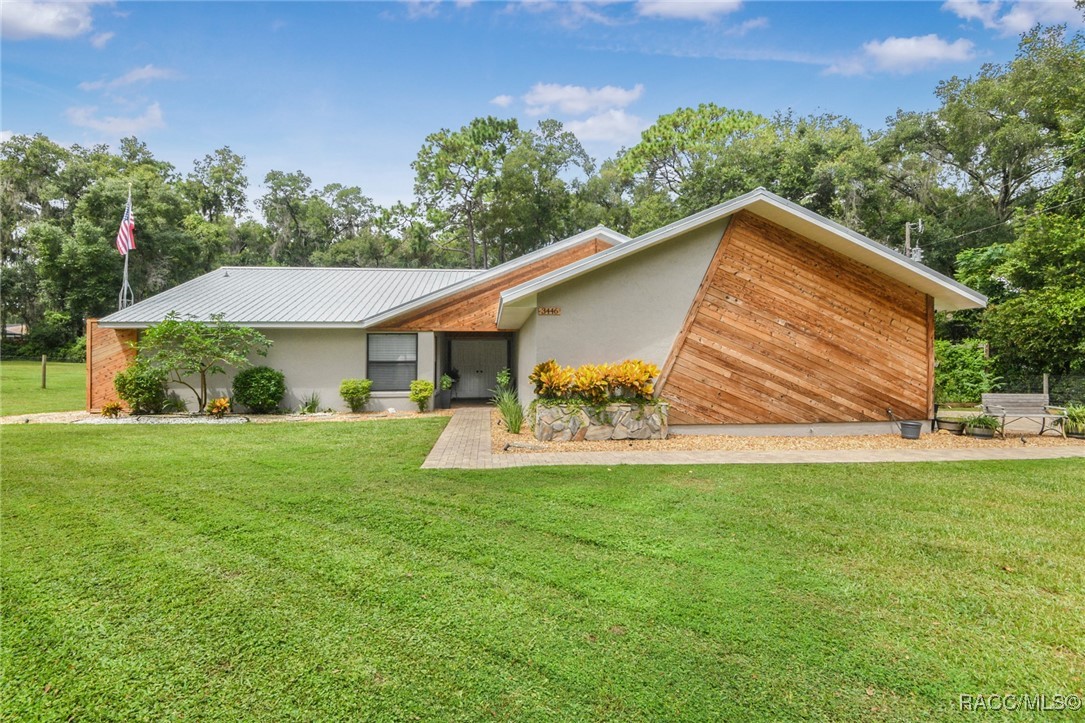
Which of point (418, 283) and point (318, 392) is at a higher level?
point (418, 283)

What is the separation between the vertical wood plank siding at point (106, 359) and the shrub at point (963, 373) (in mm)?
23562

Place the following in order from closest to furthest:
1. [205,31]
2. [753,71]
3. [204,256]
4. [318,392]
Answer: [205,31], [318,392], [753,71], [204,256]

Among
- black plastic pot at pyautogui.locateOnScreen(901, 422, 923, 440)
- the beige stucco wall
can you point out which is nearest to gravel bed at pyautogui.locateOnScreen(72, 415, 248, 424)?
the beige stucco wall

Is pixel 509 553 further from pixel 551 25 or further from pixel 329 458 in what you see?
pixel 551 25

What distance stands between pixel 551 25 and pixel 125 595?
1425 cm

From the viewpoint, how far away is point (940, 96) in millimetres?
28078

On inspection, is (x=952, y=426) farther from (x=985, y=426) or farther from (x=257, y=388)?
(x=257, y=388)

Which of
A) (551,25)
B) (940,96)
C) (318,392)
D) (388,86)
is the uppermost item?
(940,96)

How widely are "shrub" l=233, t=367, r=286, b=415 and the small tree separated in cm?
44

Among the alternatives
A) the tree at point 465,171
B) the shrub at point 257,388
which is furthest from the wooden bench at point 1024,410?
the tree at point 465,171

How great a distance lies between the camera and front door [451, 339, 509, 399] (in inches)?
722

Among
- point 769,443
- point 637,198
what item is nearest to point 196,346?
point 769,443

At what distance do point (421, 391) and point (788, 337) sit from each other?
357 inches

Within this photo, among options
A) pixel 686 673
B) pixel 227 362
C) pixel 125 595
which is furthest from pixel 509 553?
pixel 227 362
